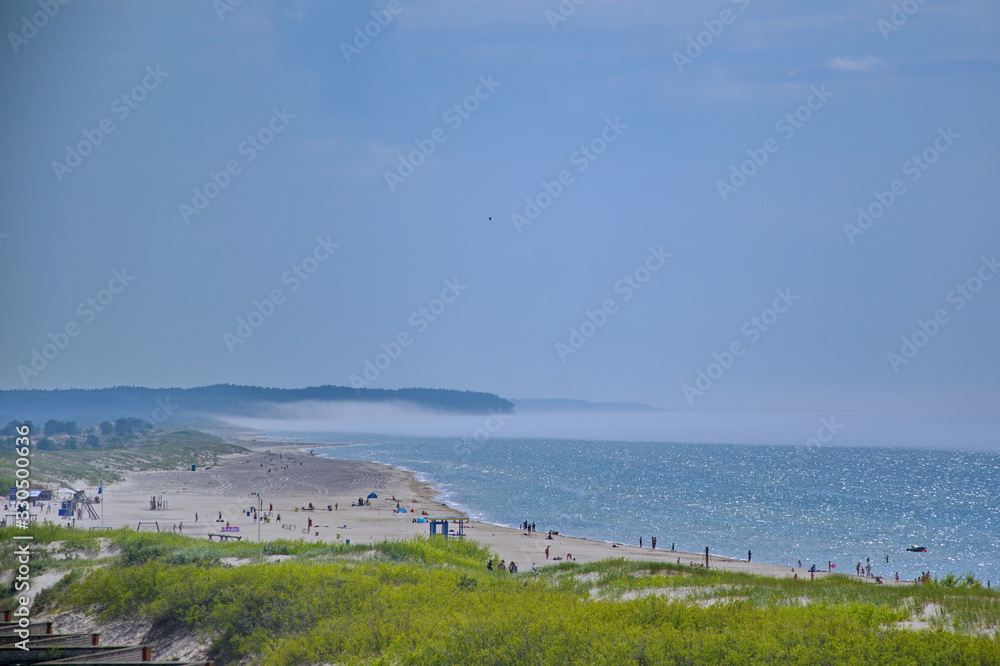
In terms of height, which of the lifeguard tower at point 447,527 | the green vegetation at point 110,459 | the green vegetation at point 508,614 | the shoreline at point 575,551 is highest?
the green vegetation at point 508,614

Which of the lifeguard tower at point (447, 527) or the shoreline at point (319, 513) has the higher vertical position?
the lifeguard tower at point (447, 527)

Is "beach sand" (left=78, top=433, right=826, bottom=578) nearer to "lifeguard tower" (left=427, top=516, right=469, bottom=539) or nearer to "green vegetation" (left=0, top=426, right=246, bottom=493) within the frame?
"lifeguard tower" (left=427, top=516, right=469, bottom=539)

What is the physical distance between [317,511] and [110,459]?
6626cm

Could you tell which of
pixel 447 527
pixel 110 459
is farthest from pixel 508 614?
pixel 110 459

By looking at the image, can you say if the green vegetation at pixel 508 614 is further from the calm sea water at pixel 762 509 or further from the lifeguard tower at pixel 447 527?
the calm sea water at pixel 762 509

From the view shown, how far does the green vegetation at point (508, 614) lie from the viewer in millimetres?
13875

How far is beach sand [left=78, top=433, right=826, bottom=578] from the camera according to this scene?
170ft

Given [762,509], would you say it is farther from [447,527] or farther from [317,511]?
[447,527]

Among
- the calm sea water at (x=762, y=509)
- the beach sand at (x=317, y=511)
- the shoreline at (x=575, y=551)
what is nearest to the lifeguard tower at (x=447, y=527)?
the shoreline at (x=575, y=551)

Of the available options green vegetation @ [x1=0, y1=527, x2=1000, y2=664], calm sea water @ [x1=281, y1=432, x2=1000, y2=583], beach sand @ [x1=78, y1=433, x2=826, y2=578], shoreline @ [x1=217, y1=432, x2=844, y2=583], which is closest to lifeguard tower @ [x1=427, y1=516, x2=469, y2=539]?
shoreline @ [x1=217, y1=432, x2=844, y2=583]

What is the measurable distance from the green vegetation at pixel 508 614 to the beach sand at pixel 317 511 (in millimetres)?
23280

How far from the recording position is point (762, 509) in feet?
285

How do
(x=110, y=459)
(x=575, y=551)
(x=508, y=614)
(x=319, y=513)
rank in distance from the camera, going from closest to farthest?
(x=508, y=614) < (x=575, y=551) < (x=319, y=513) < (x=110, y=459)

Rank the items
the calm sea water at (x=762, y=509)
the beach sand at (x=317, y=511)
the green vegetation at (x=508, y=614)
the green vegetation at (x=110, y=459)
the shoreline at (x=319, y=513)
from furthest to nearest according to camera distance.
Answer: the green vegetation at (x=110, y=459) < the calm sea water at (x=762, y=509) < the beach sand at (x=317, y=511) < the shoreline at (x=319, y=513) < the green vegetation at (x=508, y=614)
